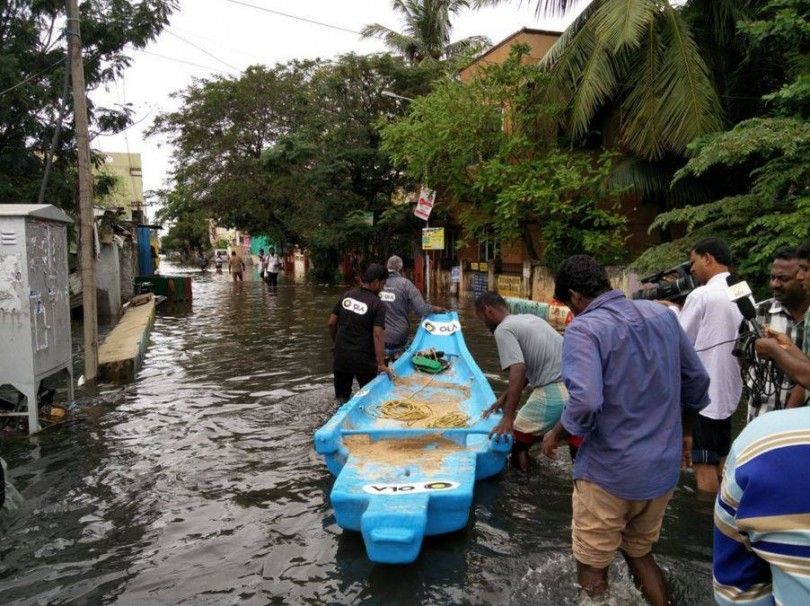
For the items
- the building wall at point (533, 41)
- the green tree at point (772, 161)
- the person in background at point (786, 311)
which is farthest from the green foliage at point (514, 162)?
the person in background at point (786, 311)

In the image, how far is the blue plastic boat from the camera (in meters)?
3.59

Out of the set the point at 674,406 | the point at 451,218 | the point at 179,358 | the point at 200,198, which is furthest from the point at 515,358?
the point at 200,198

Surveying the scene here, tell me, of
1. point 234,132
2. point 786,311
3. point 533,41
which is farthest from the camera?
point 234,132

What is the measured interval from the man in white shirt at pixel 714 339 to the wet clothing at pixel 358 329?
3353 millimetres

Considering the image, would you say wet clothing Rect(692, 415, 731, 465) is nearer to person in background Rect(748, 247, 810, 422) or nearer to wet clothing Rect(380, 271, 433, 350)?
person in background Rect(748, 247, 810, 422)

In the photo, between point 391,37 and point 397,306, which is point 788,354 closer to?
point 397,306

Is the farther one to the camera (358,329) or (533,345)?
(358,329)

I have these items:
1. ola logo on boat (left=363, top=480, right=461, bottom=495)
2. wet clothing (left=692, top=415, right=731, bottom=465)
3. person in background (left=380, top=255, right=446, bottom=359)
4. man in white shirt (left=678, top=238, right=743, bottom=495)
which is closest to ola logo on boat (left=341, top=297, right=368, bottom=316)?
person in background (left=380, top=255, right=446, bottom=359)

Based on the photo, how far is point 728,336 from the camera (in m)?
4.18

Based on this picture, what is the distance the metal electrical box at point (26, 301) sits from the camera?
6547 mm

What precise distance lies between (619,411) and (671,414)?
30 cm

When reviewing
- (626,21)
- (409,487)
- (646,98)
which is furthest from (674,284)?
(646,98)

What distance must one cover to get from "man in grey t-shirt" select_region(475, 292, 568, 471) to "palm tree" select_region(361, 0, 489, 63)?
22.4 meters

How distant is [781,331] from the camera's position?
3625 millimetres
